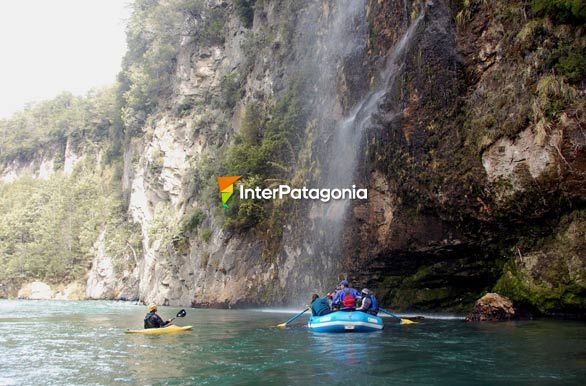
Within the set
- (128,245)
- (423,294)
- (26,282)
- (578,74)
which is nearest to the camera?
(578,74)

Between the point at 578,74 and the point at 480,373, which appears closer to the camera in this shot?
the point at 480,373

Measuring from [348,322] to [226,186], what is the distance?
60.2ft

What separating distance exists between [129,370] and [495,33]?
1354cm

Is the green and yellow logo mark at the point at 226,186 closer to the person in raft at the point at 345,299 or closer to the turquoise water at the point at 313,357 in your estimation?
the turquoise water at the point at 313,357

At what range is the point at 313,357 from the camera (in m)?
9.41

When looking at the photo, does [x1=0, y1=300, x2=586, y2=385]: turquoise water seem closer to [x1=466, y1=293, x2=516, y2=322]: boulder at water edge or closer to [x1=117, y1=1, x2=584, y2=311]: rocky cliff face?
[x1=466, y1=293, x2=516, y2=322]: boulder at water edge

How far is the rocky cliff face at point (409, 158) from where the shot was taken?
14.6 m

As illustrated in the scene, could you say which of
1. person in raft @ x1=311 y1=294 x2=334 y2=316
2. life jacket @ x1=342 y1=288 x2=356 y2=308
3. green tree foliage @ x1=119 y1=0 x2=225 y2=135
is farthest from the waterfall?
green tree foliage @ x1=119 y1=0 x2=225 y2=135

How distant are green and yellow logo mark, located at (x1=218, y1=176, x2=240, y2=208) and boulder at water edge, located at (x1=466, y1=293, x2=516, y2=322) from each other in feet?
53.6

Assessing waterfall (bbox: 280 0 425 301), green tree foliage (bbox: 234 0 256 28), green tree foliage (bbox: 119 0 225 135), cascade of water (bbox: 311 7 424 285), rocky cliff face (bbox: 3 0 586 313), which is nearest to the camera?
rocky cliff face (bbox: 3 0 586 313)

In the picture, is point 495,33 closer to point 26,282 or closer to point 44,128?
point 26,282

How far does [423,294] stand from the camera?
1841 centimetres

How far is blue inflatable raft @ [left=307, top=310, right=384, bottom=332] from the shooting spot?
1306 cm

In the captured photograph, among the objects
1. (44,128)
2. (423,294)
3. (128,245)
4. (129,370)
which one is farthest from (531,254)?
(44,128)
